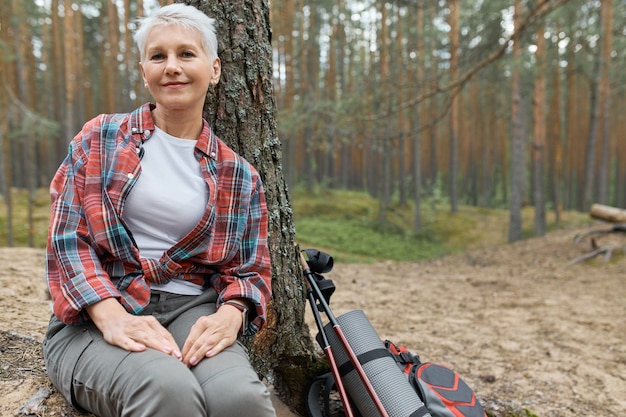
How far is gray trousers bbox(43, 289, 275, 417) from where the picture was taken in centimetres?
139

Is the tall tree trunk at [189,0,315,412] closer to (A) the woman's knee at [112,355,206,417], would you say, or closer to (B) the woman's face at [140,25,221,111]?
(B) the woman's face at [140,25,221,111]

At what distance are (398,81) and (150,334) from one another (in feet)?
39.5

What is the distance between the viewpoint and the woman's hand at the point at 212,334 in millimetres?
1575

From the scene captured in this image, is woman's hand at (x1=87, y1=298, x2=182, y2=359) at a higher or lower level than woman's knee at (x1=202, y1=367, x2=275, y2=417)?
higher

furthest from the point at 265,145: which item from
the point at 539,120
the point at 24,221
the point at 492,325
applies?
the point at 24,221

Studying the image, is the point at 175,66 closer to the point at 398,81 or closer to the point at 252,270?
the point at 252,270

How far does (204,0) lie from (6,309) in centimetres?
236

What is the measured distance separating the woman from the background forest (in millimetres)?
4786

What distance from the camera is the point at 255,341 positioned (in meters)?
2.35

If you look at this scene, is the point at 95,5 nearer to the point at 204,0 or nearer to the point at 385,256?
the point at 385,256

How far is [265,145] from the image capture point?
7.80 feet

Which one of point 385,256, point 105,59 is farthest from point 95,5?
point 385,256

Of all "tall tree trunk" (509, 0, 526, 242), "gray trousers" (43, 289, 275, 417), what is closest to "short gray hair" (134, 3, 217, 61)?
"gray trousers" (43, 289, 275, 417)

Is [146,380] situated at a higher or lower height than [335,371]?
higher
